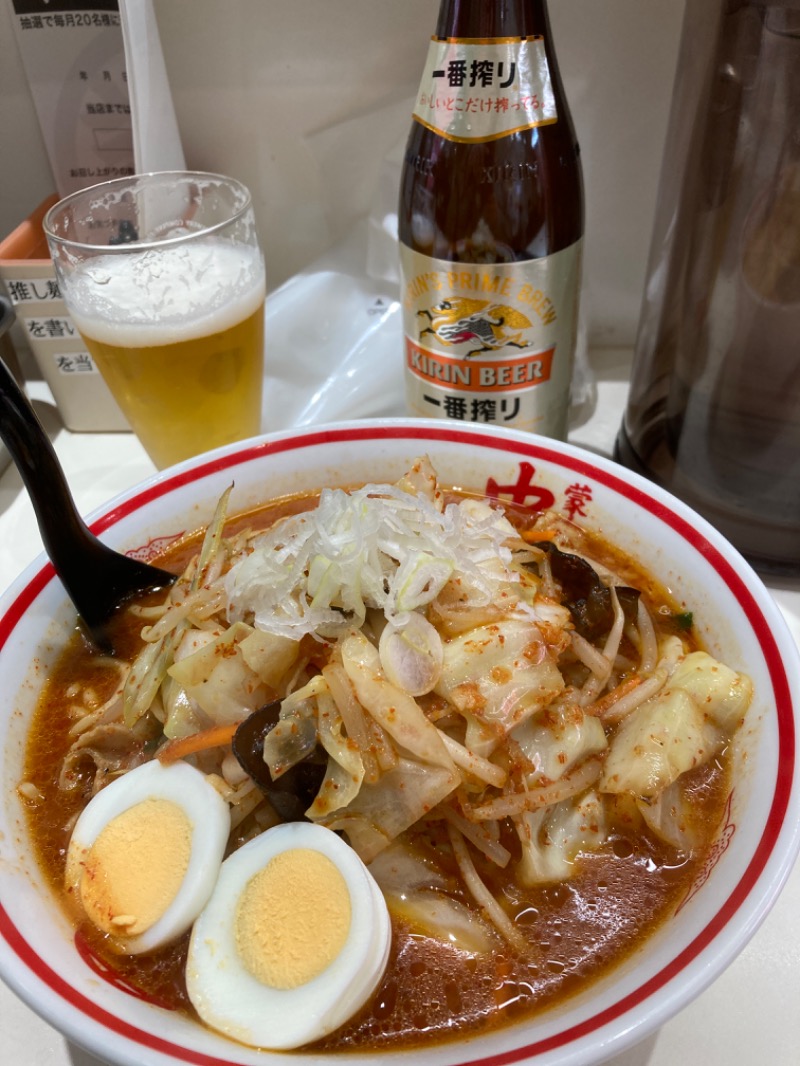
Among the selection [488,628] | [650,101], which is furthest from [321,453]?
[650,101]

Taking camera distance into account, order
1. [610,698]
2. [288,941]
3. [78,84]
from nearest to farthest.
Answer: [288,941], [610,698], [78,84]

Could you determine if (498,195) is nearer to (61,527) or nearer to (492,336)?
(492,336)

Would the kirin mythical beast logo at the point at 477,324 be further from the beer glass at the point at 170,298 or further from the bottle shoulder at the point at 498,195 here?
the beer glass at the point at 170,298

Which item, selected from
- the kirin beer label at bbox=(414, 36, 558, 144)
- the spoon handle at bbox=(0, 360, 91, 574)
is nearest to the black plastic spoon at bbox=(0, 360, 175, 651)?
the spoon handle at bbox=(0, 360, 91, 574)

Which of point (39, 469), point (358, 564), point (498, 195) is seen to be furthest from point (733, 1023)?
point (498, 195)

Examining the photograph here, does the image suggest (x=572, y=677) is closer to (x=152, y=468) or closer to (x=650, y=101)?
(x=152, y=468)

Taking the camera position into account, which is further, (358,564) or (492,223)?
(492,223)

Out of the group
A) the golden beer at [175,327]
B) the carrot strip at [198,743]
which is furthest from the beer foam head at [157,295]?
the carrot strip at [198,743]
